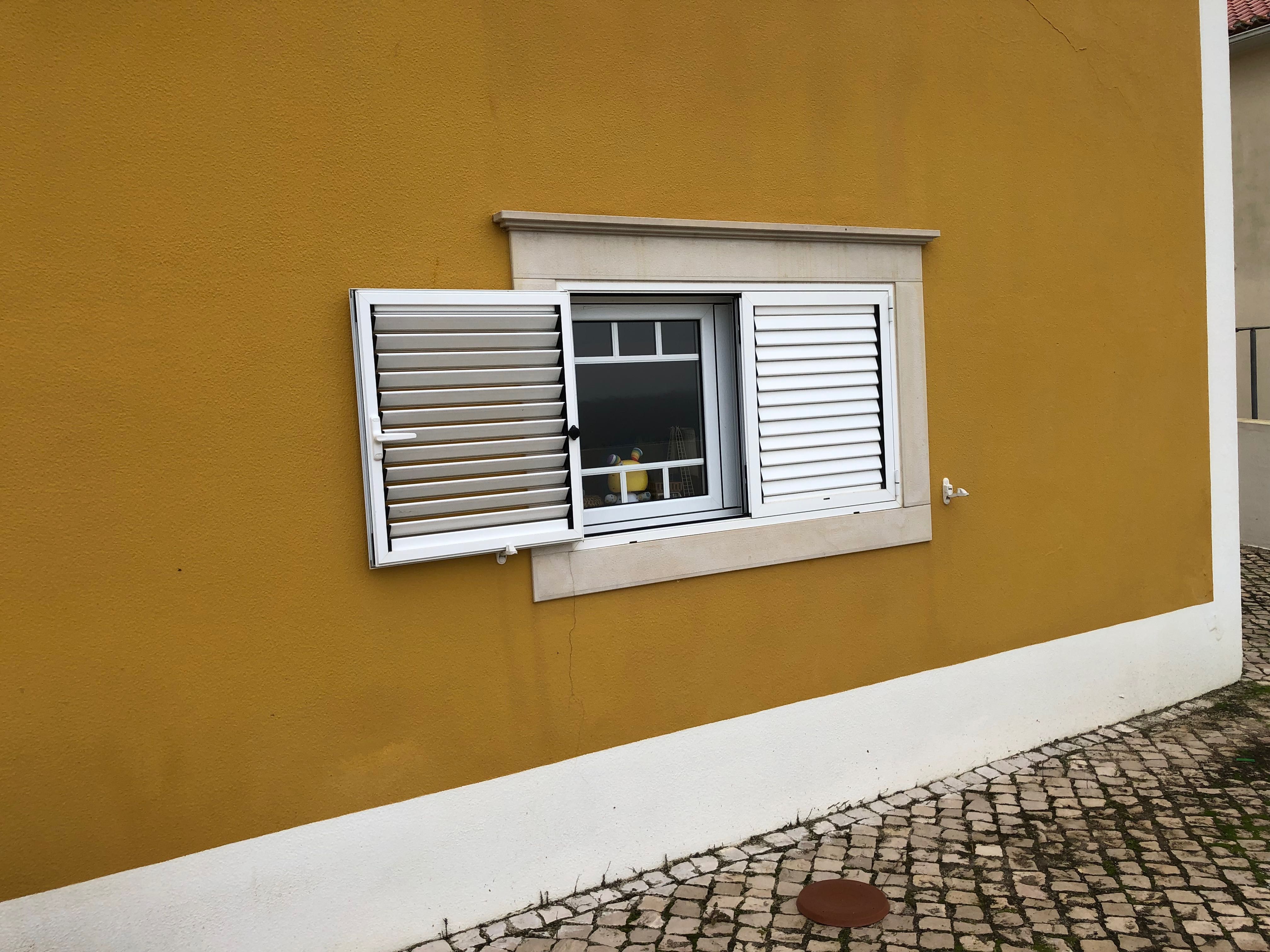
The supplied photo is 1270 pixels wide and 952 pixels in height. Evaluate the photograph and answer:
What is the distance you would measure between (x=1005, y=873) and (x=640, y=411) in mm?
2669

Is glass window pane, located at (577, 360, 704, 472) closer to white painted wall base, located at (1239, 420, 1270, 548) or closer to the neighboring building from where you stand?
white painted wall base, located at (1239, 420, 1270, 548)

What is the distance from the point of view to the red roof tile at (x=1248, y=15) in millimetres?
A: 12547

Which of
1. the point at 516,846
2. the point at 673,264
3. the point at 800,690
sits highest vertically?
the point at 673,264

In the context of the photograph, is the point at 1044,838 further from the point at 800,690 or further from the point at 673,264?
the point at 673,264

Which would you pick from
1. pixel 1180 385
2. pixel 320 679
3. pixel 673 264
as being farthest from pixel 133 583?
pixel 1180 385

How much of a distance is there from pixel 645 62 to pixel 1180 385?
14.6ft

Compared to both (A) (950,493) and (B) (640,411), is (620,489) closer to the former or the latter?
(B) (640,411)

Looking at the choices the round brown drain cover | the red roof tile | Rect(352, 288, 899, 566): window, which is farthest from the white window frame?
the red roof tile

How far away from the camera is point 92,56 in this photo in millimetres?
3441

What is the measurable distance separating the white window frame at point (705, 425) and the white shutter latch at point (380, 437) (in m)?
1.09

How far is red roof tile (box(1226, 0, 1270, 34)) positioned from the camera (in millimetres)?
12547

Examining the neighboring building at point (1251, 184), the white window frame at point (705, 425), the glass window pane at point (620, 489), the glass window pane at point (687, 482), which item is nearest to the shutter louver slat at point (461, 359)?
the white window frame at point (705, 425)

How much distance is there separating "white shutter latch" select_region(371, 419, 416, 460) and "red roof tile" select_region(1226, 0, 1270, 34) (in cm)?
1261

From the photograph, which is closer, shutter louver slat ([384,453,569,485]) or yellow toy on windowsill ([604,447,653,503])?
shutter louver slat ([384,453,569,485])
